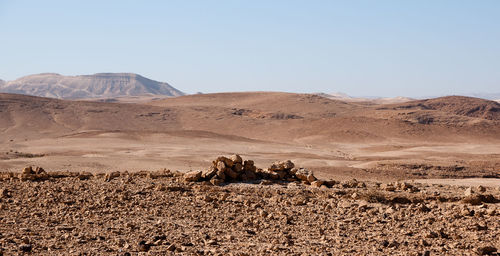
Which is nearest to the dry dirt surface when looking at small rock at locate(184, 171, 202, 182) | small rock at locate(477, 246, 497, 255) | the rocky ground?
small rock at locate(184, 171, 202, 182)

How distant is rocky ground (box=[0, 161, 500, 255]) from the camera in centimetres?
686

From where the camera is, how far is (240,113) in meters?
67.0

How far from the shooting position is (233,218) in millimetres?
8641

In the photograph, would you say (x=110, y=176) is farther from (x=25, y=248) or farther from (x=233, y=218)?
(x=25, y=248)

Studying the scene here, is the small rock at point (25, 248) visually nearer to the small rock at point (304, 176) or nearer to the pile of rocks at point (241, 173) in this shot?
the pile of rocks at point (241, 173)

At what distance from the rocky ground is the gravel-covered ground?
1cm

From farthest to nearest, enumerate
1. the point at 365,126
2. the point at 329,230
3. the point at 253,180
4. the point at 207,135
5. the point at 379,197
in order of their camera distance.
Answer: the point at 365,126 → the point at 207,135 → the point at 253,180 → the point at 379,197 → the point at 329,230

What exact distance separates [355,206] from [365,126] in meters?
45.3

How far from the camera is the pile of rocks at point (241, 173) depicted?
39.0 feet

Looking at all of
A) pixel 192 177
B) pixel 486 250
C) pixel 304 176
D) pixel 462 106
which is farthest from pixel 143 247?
pixel 462 106

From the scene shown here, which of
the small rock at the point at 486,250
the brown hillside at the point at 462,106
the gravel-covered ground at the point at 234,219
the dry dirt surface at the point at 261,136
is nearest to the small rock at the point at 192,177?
the gravel-covered ground at the point at 234,219

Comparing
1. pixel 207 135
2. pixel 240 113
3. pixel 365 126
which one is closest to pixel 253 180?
pixel 207 135

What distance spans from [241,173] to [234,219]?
12.3 feet

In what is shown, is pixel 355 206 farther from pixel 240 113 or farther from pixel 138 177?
pixel 240 113
